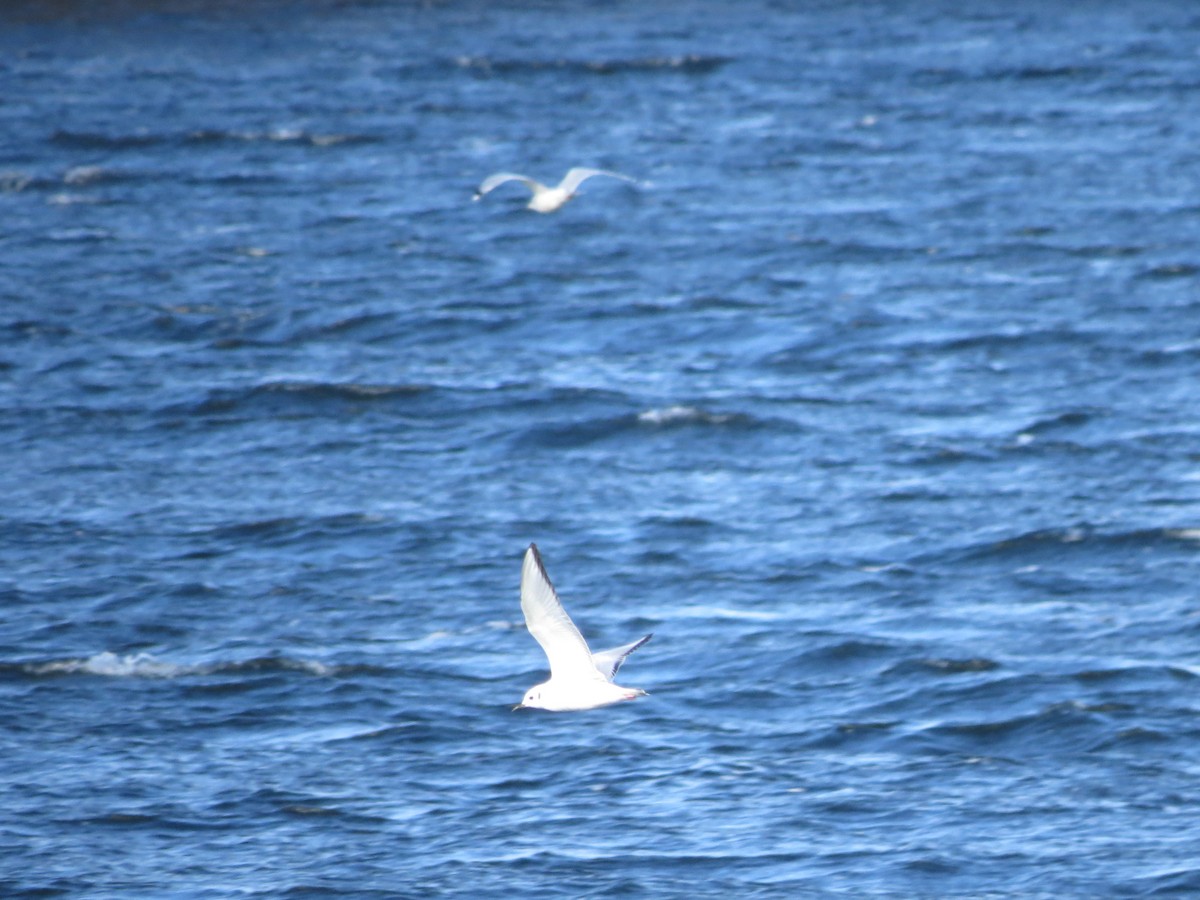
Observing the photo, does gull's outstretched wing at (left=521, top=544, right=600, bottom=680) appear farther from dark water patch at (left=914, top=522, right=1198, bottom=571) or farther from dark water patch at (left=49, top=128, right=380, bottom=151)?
dark water patch at (left=49, top=128, right=380, bottom=151)

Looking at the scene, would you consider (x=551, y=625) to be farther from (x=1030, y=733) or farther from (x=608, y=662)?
(x=1030, y=733)

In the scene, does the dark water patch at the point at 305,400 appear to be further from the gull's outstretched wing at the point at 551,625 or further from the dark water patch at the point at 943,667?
the gull's outstretched wing at the point at 551,625

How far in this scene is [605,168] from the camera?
3725cm

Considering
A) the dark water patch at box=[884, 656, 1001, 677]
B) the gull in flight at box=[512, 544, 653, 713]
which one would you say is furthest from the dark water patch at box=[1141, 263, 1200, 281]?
the gull in flight at box=[512, 544, 653, 713]

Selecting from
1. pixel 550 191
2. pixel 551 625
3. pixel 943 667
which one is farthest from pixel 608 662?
pixel 550 191

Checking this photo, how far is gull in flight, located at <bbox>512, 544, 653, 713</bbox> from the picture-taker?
12766mm

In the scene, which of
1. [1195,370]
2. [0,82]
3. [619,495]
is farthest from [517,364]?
[0,82]

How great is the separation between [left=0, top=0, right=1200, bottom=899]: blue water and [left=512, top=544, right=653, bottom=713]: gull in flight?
5.26 ft

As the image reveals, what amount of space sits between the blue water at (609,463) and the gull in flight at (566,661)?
5.26 feet

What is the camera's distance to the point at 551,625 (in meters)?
13.1

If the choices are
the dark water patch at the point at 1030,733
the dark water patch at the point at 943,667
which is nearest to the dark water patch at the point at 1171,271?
the dark water patch at the point at 943,667

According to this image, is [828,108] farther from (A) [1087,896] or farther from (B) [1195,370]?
(A) [1087,896]

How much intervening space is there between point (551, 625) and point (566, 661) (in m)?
0.54

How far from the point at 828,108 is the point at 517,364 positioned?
1327 cm
